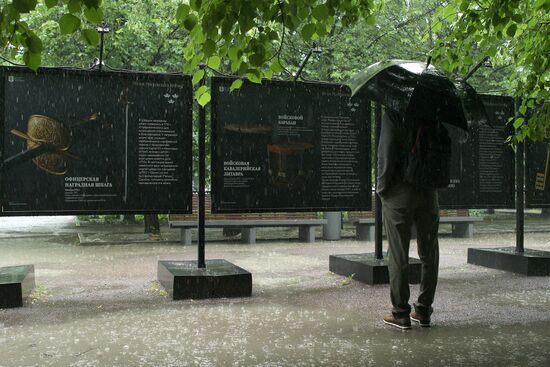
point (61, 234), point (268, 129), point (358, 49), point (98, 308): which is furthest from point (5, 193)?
point (358, 49)

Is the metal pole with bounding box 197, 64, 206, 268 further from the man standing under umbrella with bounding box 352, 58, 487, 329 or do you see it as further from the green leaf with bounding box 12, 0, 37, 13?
the green leaf with bounding box 12, 0, 37, 13

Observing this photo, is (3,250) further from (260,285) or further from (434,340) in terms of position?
(434,340)

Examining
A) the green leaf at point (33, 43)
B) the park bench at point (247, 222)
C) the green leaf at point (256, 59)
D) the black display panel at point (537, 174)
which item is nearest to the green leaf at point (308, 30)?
the green leaf at point (256, 59)

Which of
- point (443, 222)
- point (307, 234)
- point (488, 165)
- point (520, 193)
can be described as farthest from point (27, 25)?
point (443, 222)

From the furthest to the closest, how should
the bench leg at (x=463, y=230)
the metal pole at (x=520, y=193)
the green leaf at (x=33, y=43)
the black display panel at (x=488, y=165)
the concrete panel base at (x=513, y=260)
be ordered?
1. the bench leg at (x=463, y=230)
2. the metal pole at (x=520, y=193)
3. the black display panel at (x=488, y=165)
4. the concrete panel base at (x=513, y=260)
5. the green leaf at (x=33, y=43)

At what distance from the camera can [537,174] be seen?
887 centimetres

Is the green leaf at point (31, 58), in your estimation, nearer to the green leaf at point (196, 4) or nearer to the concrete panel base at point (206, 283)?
the green leaf at point (196, 4)

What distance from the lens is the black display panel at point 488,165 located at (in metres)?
8.41

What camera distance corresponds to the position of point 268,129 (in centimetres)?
720

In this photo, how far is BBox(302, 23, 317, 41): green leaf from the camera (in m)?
3.86

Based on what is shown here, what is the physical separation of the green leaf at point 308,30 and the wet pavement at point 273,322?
2.20 metres

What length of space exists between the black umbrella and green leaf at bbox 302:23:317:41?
3.93 feet

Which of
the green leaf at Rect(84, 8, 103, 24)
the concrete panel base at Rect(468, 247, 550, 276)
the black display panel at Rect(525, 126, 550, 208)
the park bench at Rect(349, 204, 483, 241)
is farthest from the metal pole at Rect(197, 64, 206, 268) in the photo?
the park bench at Rect(349, 204, 483, 241)

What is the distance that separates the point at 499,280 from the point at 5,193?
6066mm
